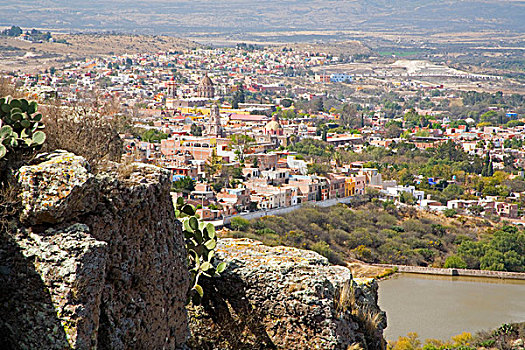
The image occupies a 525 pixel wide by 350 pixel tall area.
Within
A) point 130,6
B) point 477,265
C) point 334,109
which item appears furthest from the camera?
point 130,6

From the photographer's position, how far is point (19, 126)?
286cm

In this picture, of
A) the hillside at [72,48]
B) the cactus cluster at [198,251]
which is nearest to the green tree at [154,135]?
the hillside at [72,48]

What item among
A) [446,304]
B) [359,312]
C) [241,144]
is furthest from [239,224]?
[359,312]

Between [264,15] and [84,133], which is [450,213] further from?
[264,15]

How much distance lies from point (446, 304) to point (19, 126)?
1444 cm

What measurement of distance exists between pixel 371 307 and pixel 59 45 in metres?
82.8

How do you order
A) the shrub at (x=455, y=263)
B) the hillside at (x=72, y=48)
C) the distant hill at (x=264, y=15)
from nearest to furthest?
the shrub at (x=455, y=263), the hillside at (x=72, y=48), the distant hill at (x=264, y=15)

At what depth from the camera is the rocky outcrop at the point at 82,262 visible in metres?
2.44

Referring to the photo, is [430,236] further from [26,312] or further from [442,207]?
[26,312]

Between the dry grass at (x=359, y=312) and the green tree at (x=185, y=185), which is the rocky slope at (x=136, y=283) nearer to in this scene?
the dry grass at (x=359, y=312)

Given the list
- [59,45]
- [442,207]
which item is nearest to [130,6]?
[59,45]

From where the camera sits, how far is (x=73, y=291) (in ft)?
7.97

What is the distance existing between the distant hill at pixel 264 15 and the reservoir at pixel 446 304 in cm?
13346

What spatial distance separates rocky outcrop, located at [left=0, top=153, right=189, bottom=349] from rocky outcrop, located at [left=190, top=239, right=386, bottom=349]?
0.65 metres
